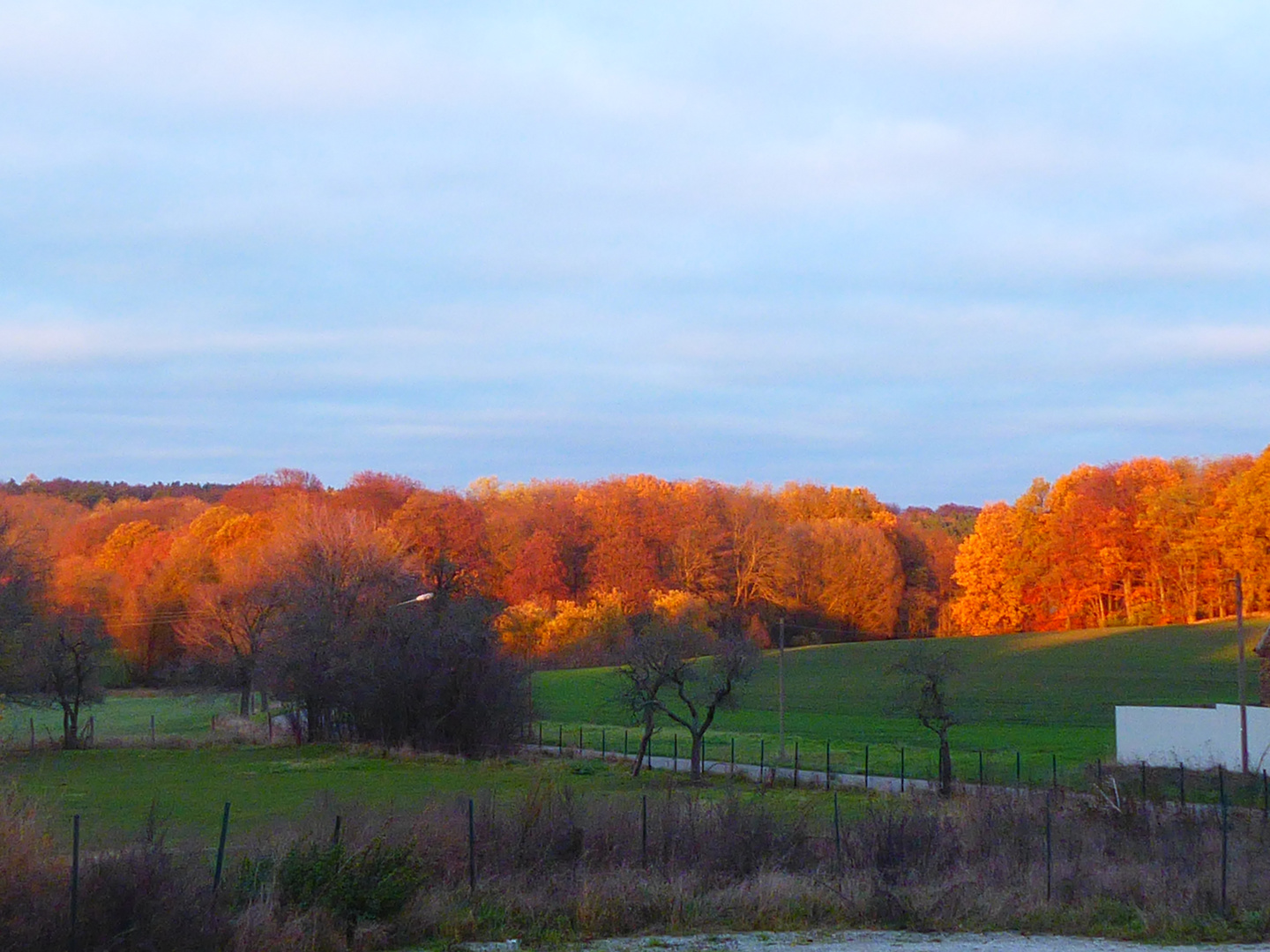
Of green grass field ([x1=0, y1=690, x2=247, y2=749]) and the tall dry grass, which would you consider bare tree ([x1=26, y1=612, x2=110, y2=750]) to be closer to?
green grass field ([x1=0, y1=690, x2=247, y2=749])

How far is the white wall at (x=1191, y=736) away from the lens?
39062mm

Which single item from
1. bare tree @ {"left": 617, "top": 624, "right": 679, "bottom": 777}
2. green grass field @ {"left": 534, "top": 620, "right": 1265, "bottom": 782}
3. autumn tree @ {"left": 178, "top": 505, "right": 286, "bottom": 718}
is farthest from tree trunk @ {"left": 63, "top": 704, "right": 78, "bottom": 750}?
bare tree @ {"left": 617, "top": 624, "right": 679, "bottom": 777}

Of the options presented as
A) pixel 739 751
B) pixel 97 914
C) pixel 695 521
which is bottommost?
pixel 739 751

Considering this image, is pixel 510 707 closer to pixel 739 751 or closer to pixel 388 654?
pixel 388 654

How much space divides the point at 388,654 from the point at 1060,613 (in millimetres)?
66979

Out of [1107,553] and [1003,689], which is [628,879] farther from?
[1107,553]

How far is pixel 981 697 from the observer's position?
63844mm

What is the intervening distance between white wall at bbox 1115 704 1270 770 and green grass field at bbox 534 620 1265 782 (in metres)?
1.41

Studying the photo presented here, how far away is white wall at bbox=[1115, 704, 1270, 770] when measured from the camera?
3906cm

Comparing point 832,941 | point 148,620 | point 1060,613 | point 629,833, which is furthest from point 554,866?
point 1060,613

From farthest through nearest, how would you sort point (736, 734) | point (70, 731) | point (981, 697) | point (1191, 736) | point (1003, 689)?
point (1003, 689) → point (981, 697) → point (736, 734) → point (70, 731) → point (1191, 736)

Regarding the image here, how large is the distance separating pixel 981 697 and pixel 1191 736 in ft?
78.0

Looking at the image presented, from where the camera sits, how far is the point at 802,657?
86625 mm

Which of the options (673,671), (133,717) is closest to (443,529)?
(133,717)
